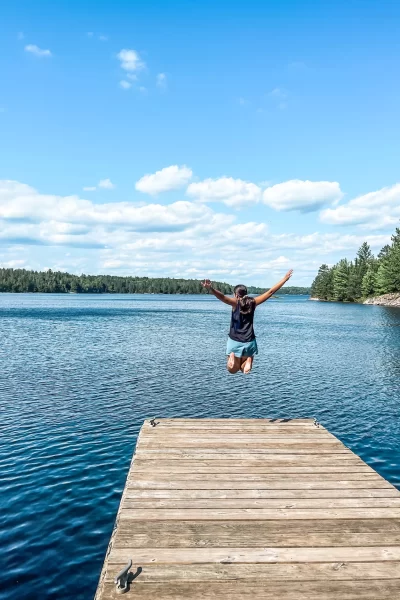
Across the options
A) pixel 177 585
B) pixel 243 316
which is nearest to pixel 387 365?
pixel 243 316

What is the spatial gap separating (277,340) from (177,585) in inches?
1952

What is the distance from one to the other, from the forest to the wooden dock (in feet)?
388

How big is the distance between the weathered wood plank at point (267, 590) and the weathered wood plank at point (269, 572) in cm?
9

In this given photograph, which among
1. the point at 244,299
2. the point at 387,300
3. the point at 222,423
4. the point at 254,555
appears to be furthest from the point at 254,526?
the point at 387,300

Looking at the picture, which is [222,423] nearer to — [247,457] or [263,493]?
[247,457]

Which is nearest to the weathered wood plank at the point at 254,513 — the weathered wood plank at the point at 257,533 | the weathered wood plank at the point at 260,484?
the weathered wood plank at the point at 257,533

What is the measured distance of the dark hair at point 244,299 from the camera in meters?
10.8

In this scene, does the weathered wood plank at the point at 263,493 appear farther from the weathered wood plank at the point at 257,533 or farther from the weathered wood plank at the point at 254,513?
the weathered wood plank at the point at 257,533

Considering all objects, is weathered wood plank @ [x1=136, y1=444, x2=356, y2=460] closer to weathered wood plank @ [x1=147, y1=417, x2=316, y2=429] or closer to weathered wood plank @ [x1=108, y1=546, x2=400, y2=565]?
weathered wood plank @ [x1=147, y1=417, x2=316, y2=429]

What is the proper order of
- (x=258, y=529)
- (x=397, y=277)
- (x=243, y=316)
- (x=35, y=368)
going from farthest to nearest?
(x=397, y=277) → (x=35, y=368) → (x=243, y=316) → (x=258, y=529)

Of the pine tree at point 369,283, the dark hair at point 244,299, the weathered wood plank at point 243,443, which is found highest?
the pine tree at point 369,283

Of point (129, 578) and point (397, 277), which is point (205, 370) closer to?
point (129, 578)

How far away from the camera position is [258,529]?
6.77 metres

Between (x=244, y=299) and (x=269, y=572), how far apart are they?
626 cm
